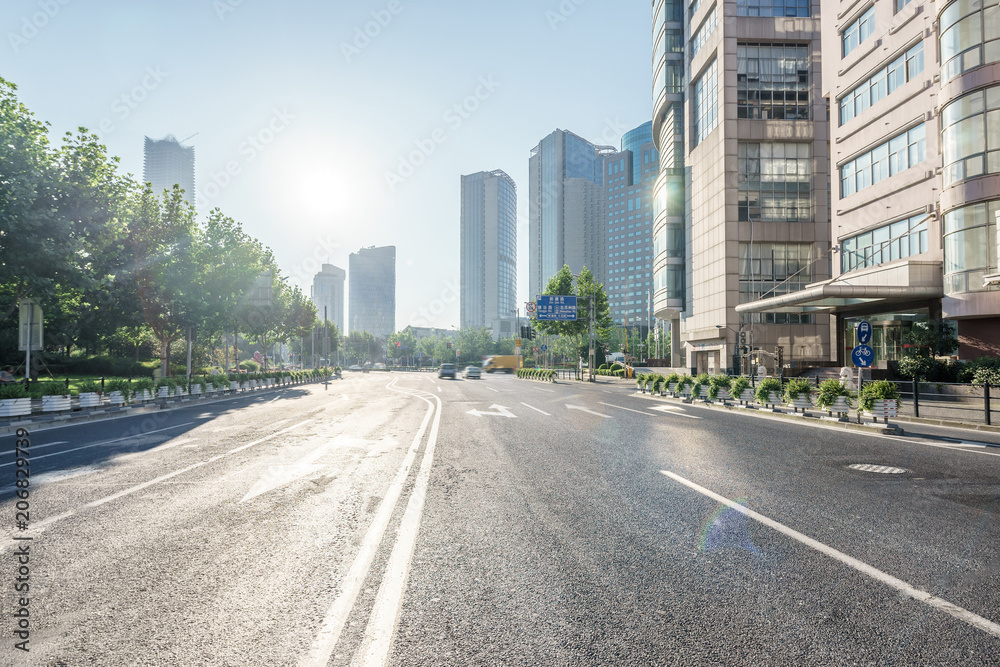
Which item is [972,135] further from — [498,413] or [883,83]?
[498,413]

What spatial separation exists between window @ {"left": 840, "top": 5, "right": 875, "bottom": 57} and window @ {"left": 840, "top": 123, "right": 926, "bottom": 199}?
7.07 m

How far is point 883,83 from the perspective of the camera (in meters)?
28.3

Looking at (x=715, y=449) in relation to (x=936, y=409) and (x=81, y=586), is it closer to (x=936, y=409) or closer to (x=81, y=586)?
(x=81, y=586)

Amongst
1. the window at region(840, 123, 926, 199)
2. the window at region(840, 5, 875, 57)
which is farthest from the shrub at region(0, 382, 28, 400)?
the window at region(840, 5, 875, 57)

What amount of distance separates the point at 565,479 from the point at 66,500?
622cm

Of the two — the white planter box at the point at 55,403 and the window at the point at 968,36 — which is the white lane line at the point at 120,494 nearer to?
the white planter box at the point at 55,403

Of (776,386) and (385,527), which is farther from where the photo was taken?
(776,386)

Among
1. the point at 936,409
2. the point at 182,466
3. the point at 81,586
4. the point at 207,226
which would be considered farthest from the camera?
the point at 207,226

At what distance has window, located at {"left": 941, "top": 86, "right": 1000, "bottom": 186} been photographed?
21.0m

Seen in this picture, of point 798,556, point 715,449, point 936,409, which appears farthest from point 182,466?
point 936,409

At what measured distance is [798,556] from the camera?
13.7 ft

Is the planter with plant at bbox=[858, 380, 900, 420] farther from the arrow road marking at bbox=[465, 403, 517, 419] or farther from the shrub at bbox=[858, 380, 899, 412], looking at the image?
the arrow road marking at bbox=[465, 403, 517, 419]

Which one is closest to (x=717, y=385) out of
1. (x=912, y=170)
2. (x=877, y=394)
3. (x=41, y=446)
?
(x=877, y=394)

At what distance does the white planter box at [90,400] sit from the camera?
17844mm
